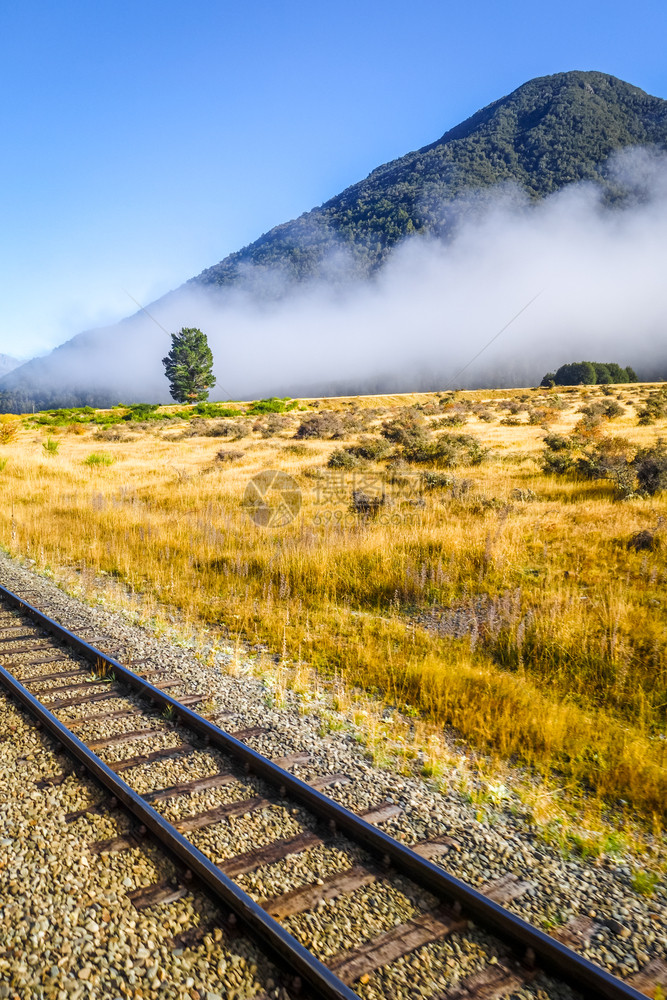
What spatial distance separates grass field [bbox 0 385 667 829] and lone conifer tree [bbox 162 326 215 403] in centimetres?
7204

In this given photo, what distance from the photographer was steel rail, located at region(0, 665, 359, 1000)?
2.63 meters

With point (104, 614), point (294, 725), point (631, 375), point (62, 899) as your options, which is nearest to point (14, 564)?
point (104, 614)

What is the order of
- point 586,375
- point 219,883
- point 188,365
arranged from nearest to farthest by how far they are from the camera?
1. point 219,883
2. point 586,375
3. point 188,365

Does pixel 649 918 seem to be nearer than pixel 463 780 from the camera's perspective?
Yes

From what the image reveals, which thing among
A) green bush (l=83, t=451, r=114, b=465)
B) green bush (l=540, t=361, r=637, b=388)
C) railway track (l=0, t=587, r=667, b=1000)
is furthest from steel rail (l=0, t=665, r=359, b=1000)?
green bush (l=540, t=361, r=637, b=388)

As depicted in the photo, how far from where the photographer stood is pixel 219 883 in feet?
10.4

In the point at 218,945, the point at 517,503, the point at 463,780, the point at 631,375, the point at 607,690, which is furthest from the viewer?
the point at 631,375

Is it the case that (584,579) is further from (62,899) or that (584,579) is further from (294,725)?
(62,899)

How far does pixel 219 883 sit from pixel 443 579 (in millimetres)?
6403

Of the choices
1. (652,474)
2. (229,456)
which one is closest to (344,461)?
(229,456)

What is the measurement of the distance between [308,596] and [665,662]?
16.7 feet

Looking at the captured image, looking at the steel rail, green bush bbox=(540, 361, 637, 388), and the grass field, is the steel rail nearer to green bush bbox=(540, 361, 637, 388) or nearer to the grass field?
the grass field

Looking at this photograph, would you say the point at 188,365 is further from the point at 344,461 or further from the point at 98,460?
the point at 344,461

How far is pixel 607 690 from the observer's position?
612cm
